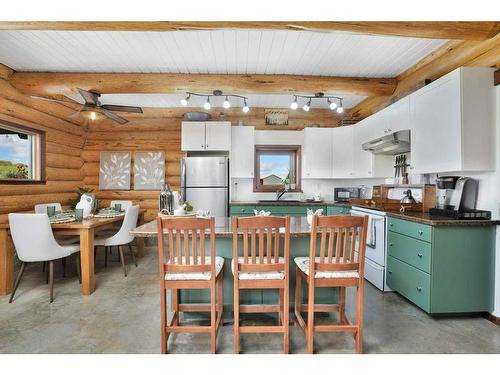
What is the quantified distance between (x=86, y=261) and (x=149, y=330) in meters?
1.28

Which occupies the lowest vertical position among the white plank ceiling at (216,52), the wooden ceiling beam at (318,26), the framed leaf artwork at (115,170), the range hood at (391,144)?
the framed leaf artwork at (115,170)

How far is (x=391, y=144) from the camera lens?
132 inches

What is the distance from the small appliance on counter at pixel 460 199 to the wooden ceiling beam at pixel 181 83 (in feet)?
5.59

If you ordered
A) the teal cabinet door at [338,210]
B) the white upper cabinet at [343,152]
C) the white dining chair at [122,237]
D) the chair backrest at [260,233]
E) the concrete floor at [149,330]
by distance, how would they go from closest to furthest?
1. the chair backrest at [260,233]
2. the concrete floor at [149,330]
3. the white dining chair at [122,237]
4. the teal cabinet door at [338,210]
5. the white upper cabinet at [343,152]

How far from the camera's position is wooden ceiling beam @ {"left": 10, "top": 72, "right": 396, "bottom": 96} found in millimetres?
3418

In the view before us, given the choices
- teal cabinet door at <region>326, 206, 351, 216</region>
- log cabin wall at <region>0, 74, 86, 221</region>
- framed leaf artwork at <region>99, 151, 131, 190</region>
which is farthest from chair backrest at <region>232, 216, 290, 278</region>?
framed leaf artwork at <region>99, 151, 131, 190</region>

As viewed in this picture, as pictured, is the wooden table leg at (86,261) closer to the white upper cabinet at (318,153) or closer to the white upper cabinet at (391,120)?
the white upper cabinet at (318,153)

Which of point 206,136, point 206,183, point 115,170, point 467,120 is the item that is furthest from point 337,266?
point 115,170

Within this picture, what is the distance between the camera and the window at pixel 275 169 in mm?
4965

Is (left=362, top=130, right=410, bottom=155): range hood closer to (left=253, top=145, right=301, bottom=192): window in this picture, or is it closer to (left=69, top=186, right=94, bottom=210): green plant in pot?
(left=253, top=145, right=301, bottom=192): window

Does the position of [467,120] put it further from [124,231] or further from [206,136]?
[124,231]

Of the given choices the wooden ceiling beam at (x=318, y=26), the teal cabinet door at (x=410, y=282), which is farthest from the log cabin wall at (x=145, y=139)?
the teal cabinet door at (x=410, y=282)
